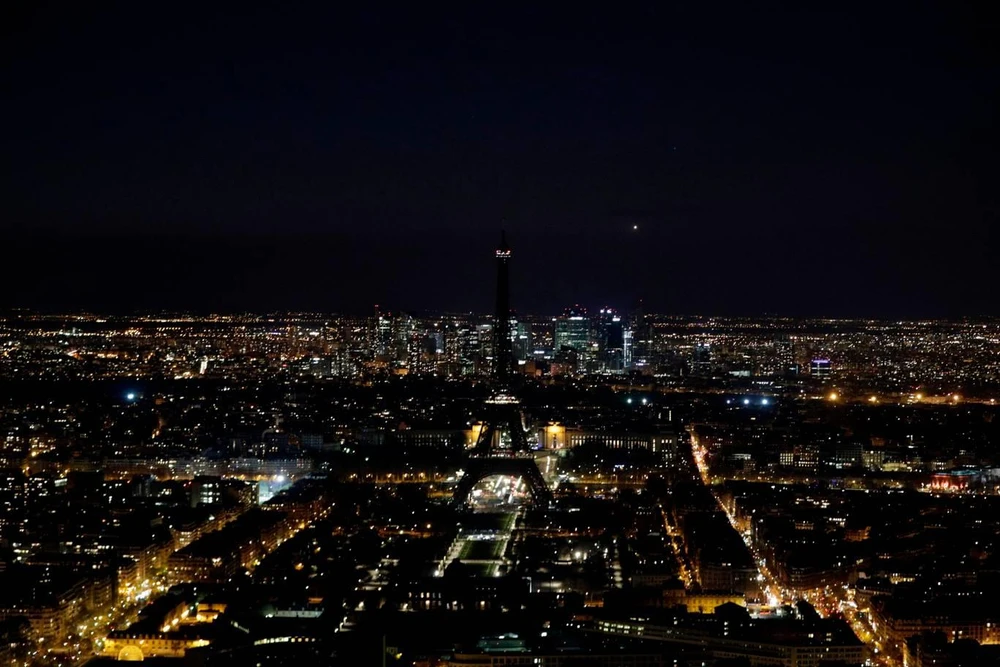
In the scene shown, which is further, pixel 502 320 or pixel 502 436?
pixel 502 320

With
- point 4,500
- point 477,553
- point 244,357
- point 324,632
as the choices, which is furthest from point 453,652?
point 244,357

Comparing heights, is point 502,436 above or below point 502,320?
below

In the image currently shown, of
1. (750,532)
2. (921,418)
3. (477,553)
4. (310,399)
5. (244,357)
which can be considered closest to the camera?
(477,553)

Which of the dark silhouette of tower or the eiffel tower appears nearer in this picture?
the eiffel tower

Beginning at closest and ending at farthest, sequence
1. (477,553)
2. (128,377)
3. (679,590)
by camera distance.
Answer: (679,590) → (477,553) → (128,377)

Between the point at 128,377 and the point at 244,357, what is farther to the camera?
the point at 244,357

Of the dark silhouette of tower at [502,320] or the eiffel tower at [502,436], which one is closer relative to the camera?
the eiffel tower at [502,436]

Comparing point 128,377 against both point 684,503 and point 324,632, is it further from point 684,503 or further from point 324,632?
point 324,632
